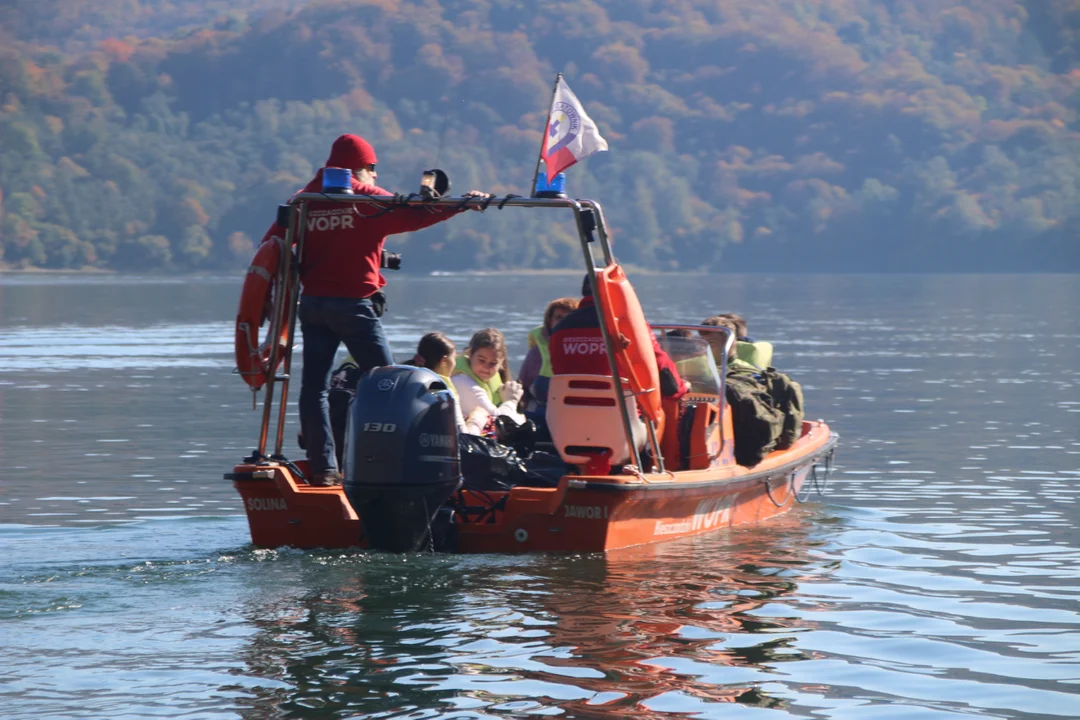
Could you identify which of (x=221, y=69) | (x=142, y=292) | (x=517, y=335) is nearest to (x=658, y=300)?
(x=142, y=292)

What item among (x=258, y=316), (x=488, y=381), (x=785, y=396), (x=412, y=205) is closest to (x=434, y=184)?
(x=412, y=205)

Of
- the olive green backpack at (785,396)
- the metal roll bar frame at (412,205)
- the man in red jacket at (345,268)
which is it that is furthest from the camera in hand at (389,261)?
the olive green backpack at (785,396)

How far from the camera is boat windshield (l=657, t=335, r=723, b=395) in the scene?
1145cm

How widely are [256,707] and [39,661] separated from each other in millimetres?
1204

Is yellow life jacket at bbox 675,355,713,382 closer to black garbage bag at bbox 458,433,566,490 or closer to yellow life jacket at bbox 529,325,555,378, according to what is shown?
yellow life jacket at bbox 529,325,555,378

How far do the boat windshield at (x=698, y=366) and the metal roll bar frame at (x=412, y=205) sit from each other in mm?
1114

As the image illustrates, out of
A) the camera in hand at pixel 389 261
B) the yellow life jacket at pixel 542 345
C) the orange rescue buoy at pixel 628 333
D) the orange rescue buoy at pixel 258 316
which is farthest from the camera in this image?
the yellow life jacket at pixel 542 345

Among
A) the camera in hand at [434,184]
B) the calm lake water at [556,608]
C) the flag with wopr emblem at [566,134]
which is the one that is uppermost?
the flag with wopr emblem at [566,134]

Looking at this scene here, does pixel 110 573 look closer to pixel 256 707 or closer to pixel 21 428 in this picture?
pixel 256 707

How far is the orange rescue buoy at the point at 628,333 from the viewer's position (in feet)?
31.0

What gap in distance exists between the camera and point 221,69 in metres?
167

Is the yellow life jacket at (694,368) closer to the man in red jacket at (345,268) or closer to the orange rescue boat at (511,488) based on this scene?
the orange rescue boat at (511,488)

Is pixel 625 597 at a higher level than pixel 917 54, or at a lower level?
lower

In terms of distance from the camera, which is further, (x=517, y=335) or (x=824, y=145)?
(x=824, y=145)
